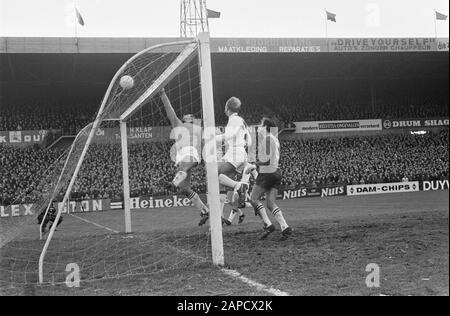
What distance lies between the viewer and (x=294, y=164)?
31.7 metres

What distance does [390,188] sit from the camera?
31.1m

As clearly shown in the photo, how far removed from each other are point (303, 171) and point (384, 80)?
13.6 m

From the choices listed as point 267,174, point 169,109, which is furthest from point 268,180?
point 169,109

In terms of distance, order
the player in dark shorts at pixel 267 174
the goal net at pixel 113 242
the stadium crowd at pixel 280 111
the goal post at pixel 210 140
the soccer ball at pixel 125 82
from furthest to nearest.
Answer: the stadium crowd at pixel 280 111
the player in dark shorts at pixel 267 174
the soccer ball at pixel 125 82
the goal post at pixel 210 140
the goal net at pixel 113 242

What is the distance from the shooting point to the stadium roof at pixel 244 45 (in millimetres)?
28984

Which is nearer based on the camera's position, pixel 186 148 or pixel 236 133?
pixel 236 133

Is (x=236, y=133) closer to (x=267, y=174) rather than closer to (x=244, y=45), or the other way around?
(x=267, y=174)

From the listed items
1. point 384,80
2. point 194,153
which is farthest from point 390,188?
point 194,153

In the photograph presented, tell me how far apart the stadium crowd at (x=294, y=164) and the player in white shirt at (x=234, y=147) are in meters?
13.6

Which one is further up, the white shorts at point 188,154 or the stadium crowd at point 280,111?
the stadium crowd at point 280,111

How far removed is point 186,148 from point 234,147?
1219 mm

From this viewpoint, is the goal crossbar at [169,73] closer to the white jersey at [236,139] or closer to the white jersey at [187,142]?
the white jersey at [187,142]

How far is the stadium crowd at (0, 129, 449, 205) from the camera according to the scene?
24062 mm

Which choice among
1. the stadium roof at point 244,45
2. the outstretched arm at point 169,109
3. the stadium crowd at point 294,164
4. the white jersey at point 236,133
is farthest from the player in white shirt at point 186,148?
the stadium roof at point 244,45
